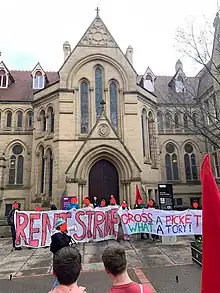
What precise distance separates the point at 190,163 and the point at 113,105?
11513mm

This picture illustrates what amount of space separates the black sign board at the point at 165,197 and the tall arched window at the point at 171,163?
11.2 m

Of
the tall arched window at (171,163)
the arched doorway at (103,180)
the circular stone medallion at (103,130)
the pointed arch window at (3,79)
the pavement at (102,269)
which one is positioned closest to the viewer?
the pavement at (102,269)

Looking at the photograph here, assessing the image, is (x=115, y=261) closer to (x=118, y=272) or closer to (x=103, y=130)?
(x=118, y=272)

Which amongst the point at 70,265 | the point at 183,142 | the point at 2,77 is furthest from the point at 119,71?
the point at 70,265

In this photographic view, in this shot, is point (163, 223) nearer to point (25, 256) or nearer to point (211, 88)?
point (25, 256)

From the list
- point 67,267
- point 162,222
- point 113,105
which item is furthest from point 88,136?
point 67,267

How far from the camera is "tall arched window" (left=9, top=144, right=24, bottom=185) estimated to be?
22656mm

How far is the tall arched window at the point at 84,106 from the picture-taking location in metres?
19.0

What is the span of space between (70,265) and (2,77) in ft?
92.4

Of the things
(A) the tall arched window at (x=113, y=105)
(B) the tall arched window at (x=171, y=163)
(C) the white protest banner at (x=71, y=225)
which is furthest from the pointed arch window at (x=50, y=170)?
(B) the tall arched window at (x=171, y=163)

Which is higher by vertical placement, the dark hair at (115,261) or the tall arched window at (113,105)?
Answer: the tall arched window at (113,105)

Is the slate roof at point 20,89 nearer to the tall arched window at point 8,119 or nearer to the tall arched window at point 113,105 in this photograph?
the tall arched window at point 8,119

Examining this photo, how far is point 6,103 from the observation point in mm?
24312

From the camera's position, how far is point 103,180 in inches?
715
